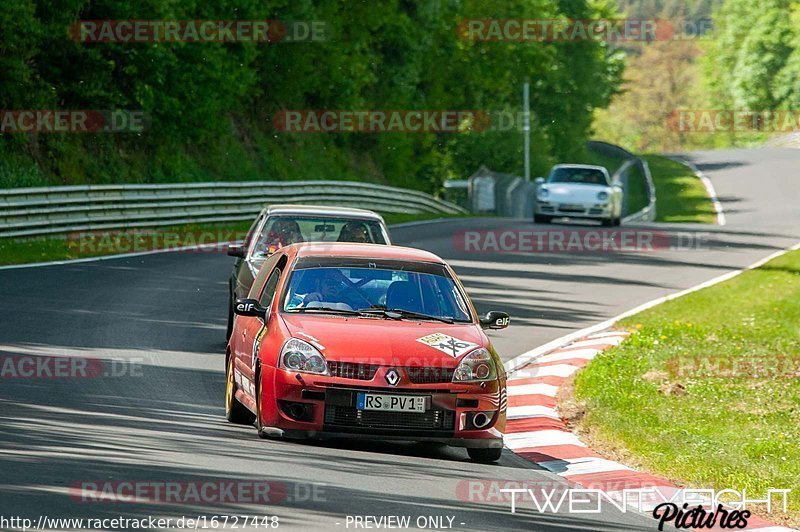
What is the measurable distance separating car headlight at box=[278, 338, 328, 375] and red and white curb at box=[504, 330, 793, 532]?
1758 mm

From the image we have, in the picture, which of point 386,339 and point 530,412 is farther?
point 530,412

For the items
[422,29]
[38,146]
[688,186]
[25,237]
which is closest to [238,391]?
[25,237]

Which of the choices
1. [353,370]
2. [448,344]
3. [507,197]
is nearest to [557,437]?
[448,344]

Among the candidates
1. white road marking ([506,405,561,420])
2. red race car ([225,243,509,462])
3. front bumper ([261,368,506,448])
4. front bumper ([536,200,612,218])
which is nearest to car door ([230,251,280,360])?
red race car ([225,243,509,462])

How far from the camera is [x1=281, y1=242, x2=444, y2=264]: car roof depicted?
11.4m

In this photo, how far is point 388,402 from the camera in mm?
9883

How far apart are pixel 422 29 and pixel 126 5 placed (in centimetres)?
2695

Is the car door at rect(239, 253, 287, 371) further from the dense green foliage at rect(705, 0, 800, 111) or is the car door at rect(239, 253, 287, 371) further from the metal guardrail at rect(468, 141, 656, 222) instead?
the dense green foliage at rect(705, 0, 800, 111)

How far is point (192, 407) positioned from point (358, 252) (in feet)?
6.00

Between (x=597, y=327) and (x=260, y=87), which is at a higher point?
(x=260, y=87)

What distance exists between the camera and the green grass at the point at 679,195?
59441 mm

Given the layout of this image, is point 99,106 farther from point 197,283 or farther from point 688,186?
point 688,186

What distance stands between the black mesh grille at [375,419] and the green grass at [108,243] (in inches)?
606

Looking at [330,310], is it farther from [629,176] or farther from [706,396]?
[629,176]
